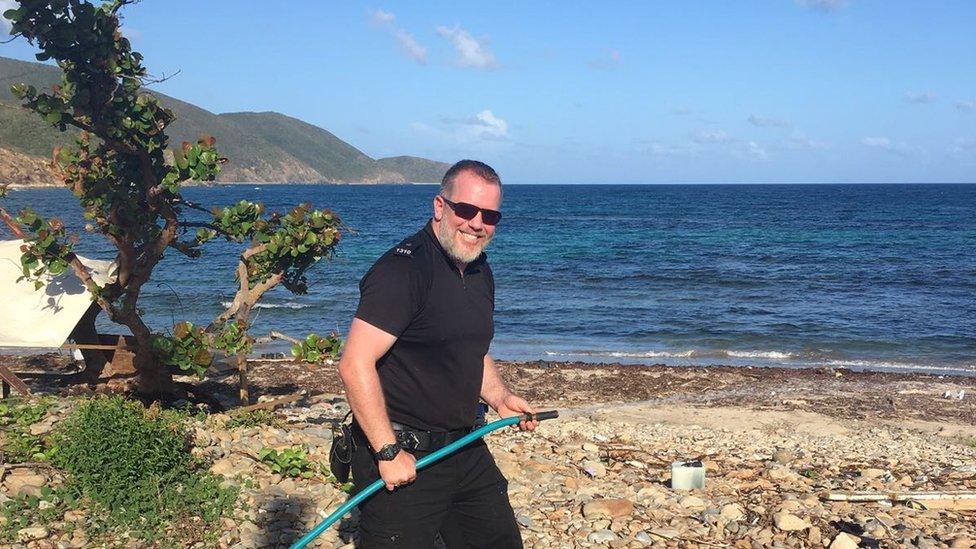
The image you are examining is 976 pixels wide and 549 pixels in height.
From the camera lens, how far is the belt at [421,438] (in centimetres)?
391

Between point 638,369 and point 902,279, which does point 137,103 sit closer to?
point 638,369

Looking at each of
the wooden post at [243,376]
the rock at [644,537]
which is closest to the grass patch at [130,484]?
the wooden post at [243,376]

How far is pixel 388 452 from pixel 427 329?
0.55 m

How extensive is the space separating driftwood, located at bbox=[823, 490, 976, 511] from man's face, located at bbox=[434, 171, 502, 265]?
4580 mm

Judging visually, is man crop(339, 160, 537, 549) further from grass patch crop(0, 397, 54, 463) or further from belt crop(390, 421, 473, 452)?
grass patch crop(0, 397, 54, 463)

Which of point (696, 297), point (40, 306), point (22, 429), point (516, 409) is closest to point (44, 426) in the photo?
point (22, 429)

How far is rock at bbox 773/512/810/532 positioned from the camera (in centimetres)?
636

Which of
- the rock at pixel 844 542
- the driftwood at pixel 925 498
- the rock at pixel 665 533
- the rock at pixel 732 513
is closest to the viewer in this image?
the rock at pixel 844 542

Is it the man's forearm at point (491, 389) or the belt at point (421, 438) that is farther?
the man's forearm at point (491, 389)

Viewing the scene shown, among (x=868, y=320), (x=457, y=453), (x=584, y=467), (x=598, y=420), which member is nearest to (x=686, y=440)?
(x=598, y=420)

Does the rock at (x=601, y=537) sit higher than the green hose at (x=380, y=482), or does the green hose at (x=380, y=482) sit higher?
the green hose at (x=380, y=482)

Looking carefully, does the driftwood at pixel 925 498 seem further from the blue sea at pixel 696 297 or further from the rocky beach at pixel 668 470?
the blue sea at pixel 696 297

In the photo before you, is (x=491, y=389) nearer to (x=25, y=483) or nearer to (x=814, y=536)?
(x=814, y=536)

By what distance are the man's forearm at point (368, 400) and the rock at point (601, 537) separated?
294 centimetres
